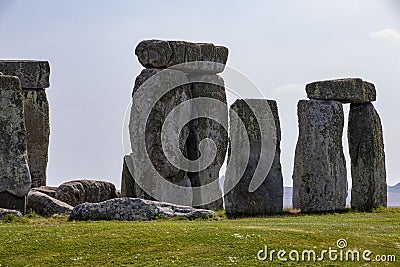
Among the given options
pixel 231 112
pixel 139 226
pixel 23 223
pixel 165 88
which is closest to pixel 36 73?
pixel 165 88

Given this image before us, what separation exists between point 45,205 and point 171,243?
Answer: 10.3 metres

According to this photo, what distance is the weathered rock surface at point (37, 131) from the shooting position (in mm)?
42094

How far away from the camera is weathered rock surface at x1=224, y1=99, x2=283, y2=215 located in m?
33.6

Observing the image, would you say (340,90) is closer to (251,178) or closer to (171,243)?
(251,178)

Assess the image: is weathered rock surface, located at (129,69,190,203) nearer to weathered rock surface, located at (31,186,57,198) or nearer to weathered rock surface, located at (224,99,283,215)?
weathered rock surface, located at (31,186,57,198)

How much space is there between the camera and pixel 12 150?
31547mm

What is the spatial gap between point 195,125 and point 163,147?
2286mm

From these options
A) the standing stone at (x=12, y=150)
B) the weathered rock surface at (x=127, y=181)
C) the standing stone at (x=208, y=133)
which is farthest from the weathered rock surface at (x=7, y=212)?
the standing stone at (x=208, y=133)

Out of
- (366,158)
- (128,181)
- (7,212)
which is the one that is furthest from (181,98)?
(7,212)

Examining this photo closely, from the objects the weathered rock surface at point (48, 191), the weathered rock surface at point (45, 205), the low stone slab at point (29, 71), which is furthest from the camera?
the low stone slab at point (29, 71)

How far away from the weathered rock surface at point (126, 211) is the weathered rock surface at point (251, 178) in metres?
3.97

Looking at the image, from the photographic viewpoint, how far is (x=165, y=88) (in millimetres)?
37969

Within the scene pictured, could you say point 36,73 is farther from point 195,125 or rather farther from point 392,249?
point 392,249

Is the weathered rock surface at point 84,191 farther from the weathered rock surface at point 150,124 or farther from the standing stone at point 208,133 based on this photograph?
the standing stone at point 208,133
